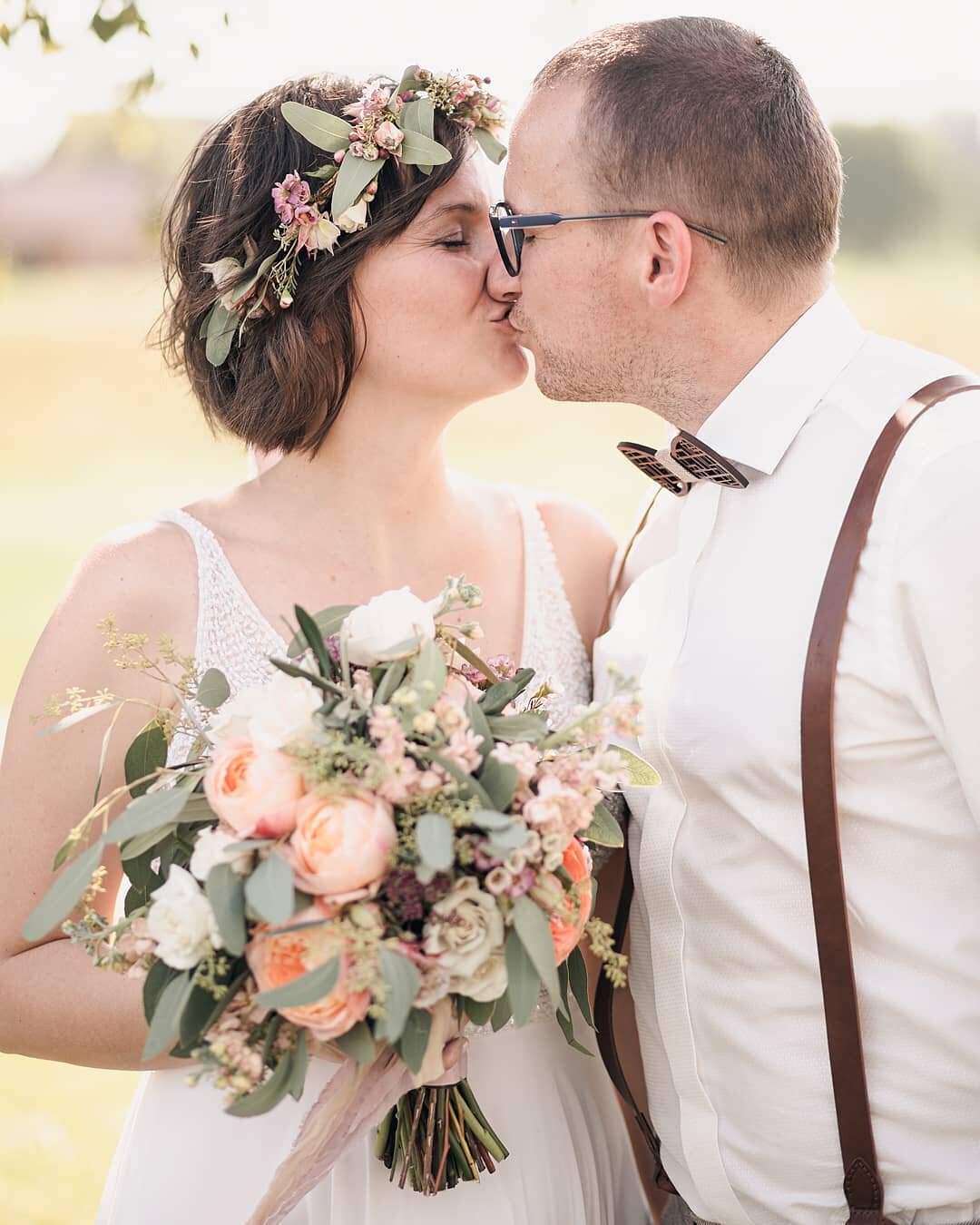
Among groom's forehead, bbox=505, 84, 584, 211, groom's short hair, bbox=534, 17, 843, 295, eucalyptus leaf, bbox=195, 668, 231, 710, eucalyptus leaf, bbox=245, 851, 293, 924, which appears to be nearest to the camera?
eucalyptus leaf, bbox=245, 851, 293, 924

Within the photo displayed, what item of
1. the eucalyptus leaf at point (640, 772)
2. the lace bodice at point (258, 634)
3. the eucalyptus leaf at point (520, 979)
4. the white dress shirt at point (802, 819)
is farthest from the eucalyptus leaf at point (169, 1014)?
the white dress shirt at point (802, 819)

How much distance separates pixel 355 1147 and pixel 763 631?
4.29ft

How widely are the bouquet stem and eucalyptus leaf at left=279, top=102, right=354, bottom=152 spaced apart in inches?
78.9

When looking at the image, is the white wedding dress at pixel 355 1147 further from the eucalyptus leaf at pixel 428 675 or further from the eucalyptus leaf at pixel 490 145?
the eucalyptus leaf at pixel 490 145

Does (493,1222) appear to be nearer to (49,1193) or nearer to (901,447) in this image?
(901,447)

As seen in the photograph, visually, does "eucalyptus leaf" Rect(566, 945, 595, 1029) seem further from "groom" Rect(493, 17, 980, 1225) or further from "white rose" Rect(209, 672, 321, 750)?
"white rose" Rect(209, 672, 321, 750)

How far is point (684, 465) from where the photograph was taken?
2631 mm

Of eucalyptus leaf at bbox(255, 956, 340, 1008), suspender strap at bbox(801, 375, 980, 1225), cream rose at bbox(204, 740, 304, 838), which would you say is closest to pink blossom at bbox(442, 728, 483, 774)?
cream rose at bbox(204, 740, 304, 838)

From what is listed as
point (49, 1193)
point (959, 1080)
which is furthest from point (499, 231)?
point (49, 1193)

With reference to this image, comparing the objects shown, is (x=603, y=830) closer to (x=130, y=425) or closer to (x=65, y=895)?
(x=65, y=895)

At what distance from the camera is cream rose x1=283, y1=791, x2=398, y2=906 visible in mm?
1738

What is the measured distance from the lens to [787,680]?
91.4 inches

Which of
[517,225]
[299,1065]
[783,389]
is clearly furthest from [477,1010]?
[517,225]

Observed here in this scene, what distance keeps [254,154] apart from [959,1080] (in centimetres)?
245
